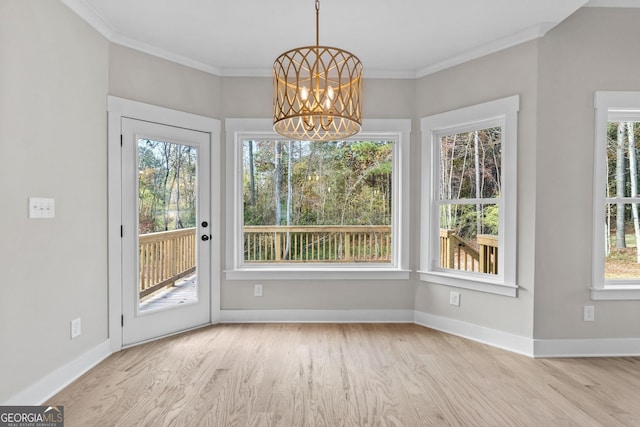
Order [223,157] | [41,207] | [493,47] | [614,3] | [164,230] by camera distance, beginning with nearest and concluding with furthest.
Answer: [41,207] → [614,3] → [493,47] → [164,230] → [223,157]

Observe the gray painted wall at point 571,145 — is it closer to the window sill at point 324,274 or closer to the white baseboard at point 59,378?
the window sill at point 324,274

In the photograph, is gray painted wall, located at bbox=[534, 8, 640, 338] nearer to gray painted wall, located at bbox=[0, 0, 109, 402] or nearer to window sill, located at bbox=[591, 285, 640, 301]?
window sill, located at bbox=[591, 285, 640, 301]

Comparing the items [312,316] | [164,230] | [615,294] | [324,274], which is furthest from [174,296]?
[615,294]

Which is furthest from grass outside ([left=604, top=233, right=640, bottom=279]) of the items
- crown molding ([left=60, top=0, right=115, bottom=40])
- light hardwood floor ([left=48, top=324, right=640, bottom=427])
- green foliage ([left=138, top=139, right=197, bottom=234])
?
crown molding ([left=60, top=0, right=115, bottom=40])

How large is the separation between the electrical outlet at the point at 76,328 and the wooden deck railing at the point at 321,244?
5.18ft

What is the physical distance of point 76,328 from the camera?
93.6 inches

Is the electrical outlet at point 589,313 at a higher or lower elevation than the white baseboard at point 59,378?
higher

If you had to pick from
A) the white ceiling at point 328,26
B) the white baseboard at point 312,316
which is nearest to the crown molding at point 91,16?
the white ceiling at point 328,26

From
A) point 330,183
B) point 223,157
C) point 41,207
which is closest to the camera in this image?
point 41,207

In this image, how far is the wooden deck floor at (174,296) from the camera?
3.03 meters

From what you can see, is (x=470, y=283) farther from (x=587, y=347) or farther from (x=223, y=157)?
(x=223, y=157)

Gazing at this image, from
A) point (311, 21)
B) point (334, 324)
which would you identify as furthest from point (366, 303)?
point (311, 21)

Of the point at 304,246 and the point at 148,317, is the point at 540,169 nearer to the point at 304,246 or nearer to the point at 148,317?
the point at 304,246

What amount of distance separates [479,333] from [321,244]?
1706 mm
